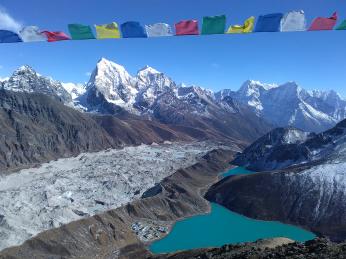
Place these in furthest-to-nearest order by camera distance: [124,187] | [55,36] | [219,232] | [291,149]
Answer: [291,149], [124,187], [219,232], [55,36]

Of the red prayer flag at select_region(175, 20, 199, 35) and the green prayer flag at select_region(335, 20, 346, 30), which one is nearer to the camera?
the green prayer flag at select_region(335, 20, 346, 30)

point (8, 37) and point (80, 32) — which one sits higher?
point (8, 37)

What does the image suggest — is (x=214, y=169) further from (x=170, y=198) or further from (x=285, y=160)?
(x=170, y=198)

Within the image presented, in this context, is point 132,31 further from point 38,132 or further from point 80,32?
point 38,132

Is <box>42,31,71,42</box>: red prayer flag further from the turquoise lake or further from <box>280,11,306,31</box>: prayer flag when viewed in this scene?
the turquoise lake

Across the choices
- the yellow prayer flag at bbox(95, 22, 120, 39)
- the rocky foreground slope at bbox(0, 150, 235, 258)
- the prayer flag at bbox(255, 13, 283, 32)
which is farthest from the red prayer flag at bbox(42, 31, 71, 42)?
the rocky foreground slope at bbox(0, 150, 235, 258)

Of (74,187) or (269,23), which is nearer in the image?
(269,23)

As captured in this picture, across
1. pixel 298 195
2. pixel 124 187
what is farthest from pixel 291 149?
pixel 124 187
